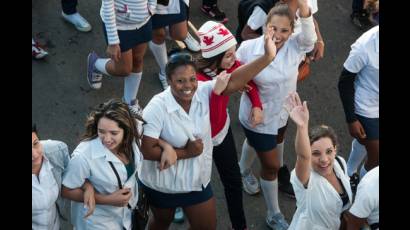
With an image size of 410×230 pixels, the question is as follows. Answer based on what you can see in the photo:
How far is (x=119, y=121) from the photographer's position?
3.34m

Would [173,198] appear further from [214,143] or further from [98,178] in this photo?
[98,178]

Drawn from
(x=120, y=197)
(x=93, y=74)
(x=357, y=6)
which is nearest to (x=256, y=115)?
(x=120, y=197)

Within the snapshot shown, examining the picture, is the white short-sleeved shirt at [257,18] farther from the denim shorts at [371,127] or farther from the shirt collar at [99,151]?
the shirt collar at [99,151]

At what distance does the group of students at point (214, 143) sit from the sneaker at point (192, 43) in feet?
4.65

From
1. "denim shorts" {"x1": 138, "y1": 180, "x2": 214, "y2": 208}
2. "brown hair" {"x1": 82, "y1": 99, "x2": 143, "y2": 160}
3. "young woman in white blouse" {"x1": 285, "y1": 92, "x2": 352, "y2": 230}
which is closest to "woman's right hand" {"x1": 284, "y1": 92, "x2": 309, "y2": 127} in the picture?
"young woman in white blouse" {"x1": 285, "y1": 92, "x2": 352, "y2": 230}

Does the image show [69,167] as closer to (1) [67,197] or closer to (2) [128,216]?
(1) [67,197]

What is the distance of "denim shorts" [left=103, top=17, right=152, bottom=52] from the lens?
4762 millimetres

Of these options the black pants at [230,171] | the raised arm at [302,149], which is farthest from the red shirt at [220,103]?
the raised arm at [302,149]

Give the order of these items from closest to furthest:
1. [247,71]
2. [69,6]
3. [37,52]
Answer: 1. [247,71]
2. [37,52]
3. [69,6]

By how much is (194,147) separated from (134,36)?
1.57m

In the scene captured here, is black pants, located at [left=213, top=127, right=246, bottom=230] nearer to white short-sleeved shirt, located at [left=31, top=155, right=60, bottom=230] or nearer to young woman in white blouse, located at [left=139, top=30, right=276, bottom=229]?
young woman in white blouse, located at [left=139, top=30, right=276, bottom=229]

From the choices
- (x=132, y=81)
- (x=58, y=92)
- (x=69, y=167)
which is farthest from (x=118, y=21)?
(x=69, y=167)

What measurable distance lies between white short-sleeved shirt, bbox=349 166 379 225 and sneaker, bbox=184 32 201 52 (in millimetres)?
3027

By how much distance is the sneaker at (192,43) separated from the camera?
5938 millimetres
